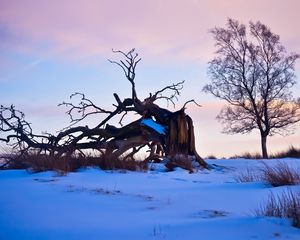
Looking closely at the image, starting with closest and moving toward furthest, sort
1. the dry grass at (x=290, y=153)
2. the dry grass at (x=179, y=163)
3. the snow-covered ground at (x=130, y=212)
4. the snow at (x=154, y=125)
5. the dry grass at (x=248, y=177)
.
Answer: the snow-covered ground at (x=130, y=212) → the dry grass at (x=248, y=177) → the dry grass at (x=179, y=163) → the snow at (x=154, y=125) → the dry grass at (x=290, y=153)

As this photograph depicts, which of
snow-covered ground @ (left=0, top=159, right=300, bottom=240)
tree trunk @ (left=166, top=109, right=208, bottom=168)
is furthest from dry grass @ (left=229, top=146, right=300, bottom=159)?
snow-covered ground @ (left=0, top=159, right=300, bottom=240)

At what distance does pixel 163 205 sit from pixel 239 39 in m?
20.9

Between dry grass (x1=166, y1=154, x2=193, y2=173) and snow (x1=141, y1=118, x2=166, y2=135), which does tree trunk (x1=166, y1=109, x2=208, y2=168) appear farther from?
dry grass (x1=166, y1=154, x2=193, y2=173)

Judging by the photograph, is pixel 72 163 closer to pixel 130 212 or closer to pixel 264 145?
pixel 130 212

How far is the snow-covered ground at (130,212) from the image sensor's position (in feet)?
11.9

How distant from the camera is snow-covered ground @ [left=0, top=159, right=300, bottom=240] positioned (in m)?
3.62

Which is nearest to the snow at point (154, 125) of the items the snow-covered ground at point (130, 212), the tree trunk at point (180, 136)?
the tree trunk at point (180, 136)

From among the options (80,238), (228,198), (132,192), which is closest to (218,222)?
(80,238)

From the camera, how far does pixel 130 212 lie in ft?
15.4

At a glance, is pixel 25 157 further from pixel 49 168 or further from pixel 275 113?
pixel 275 113

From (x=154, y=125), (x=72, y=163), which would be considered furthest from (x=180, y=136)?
(x=72, y=163)

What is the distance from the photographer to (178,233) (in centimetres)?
359

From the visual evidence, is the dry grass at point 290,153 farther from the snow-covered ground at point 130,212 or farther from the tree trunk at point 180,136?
the snow-covered ground at point 130,212

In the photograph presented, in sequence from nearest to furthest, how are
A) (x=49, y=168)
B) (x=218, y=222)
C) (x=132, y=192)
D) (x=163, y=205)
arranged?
(x=218, y=222)
(x=163, y=205)
(x=132, y=192)
(x=49, y=168)
